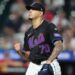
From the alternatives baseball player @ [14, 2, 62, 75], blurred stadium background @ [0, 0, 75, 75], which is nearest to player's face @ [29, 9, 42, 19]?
baseball player @ [14, 2, 62, 75]

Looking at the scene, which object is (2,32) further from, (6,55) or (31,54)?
(31,54)

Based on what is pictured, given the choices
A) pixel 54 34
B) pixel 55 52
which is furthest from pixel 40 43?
pixel 55 52

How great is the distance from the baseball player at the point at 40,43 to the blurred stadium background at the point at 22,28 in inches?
135

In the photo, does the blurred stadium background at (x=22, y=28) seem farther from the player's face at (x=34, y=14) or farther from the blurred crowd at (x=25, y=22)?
the player's face at (x=34, y=14)

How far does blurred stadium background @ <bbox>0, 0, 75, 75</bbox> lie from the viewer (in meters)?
9.98

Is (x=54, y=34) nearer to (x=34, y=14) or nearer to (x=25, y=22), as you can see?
(x=34, y=14)

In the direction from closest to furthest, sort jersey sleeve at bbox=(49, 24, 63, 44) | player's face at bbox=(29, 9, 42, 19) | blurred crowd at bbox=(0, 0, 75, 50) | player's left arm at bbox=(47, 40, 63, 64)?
player's left arm at bbox=(47, 40, 63, 64) < jersey sleeve at bbox=(49, 24, 63, 44) < player's face at bbox=(29, 9, 42, 19) < blurred crowd at bbox=(0, 0, 75, 50)

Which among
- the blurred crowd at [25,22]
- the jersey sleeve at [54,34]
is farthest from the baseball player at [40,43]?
the blurred crowd at [25,22]

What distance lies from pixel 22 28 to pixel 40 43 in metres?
4.52

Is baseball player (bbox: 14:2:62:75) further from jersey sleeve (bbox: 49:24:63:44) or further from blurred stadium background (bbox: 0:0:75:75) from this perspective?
blurred stadium background (bbox: 0:0:75:75)

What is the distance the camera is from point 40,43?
21.0 feet

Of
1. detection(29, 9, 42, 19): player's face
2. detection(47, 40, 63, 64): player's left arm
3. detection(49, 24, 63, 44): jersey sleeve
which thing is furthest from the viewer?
detection(29, 9, 42, 19): player's face

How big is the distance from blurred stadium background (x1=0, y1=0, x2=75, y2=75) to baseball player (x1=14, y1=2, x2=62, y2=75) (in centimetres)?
343

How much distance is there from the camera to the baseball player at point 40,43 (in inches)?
246
